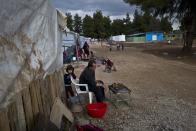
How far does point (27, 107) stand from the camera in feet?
16.0

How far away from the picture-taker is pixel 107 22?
335 ft

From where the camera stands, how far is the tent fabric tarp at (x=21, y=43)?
156 inches

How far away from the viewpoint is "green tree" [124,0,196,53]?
1325 inches

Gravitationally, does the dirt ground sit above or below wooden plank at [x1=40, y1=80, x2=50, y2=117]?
below

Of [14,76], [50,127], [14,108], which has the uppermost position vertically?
[14,76]

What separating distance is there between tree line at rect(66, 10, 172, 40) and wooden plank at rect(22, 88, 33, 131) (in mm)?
73352

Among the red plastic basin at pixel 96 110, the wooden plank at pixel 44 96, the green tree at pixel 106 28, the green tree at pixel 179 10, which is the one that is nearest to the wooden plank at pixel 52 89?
the wooden plank at pixel 44 96

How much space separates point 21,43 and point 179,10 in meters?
33.3

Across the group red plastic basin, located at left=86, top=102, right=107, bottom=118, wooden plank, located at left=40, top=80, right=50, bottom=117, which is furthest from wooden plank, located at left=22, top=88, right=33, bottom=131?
red plastic basin, located at left=86, top=102, right=107, bottom=118

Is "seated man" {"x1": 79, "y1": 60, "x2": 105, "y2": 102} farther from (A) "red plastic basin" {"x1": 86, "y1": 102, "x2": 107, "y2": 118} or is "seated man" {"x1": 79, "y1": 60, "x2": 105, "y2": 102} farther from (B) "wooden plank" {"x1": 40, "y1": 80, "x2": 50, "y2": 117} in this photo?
(B) "wooden plank" {"x1": 40, "y1": 80, "x2": 50, "y2": 117}

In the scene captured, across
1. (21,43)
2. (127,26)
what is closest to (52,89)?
(21,43)

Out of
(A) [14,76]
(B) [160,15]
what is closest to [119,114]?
(A) [14,76]

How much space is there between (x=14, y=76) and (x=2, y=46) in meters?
0.42

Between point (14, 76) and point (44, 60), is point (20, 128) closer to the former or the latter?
point (14, 76)
